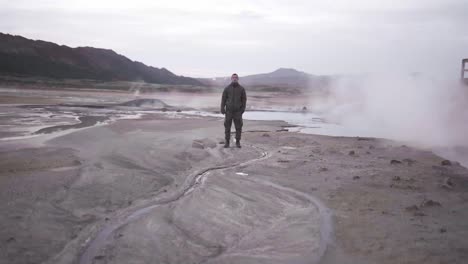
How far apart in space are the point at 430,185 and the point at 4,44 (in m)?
110

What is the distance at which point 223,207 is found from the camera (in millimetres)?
5602

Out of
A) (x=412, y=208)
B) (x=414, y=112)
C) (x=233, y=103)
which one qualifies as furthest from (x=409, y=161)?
(x=414, y=112)

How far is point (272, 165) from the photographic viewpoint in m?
8.79

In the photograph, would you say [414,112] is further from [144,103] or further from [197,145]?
[144,103]

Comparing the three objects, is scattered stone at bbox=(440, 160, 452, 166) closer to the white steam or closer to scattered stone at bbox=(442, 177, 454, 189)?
scattered stone at bbox=(442, 177, 454, 189)

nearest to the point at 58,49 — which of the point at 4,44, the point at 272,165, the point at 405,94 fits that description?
the point at 4,44

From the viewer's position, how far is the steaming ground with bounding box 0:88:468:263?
4051mm

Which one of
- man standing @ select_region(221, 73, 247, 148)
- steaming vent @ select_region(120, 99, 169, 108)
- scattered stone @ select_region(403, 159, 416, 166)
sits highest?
man standing @ select_region(221, 73, 247, 148)

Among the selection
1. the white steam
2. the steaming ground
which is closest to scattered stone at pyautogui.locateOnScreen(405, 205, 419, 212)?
the steaming ground

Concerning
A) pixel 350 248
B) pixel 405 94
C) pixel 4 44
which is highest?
pixel 4 44

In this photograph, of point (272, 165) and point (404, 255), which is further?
point (272, 165)

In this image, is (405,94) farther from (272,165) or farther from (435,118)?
(272,165)

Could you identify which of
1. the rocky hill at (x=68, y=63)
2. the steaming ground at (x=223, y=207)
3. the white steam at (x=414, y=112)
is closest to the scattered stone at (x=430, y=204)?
the steaming ground at (x=223, y=207)

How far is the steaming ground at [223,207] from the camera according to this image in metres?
4.05
